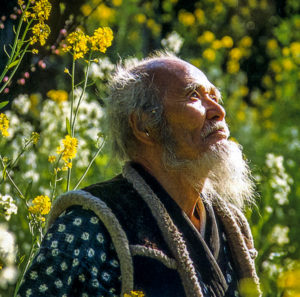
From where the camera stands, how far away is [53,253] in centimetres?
190

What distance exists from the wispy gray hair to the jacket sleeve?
0.47 m

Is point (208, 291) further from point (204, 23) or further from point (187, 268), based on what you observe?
point (204, 23)

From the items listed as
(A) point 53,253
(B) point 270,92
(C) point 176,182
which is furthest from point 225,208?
(B) point 270,92

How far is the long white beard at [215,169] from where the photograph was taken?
2248 mm

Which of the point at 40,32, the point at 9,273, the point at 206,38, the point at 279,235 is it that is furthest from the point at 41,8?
the point at 206,38

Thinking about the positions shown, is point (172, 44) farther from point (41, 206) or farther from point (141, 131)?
point (41, 206)

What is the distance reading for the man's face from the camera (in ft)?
7.47

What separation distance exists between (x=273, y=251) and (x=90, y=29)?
1479 millimetres

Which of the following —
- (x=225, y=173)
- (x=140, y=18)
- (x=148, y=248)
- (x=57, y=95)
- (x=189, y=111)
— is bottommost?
(x=148, y=248)

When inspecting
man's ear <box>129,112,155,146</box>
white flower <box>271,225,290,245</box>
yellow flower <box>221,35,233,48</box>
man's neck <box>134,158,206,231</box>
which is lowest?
man's neck <box>134,158,206,231</box>

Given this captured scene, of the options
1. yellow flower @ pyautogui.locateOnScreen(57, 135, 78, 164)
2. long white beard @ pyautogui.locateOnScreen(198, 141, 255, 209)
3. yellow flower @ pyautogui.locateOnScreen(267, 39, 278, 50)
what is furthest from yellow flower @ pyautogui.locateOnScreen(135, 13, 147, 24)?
yellow flower @ pyautogui.locateOnScreen(57, 135, 78, 164)

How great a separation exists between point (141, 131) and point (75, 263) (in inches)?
24.7

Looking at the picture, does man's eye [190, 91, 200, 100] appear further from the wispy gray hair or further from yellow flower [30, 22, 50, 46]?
yellow flower [30, 22, 50, 46]

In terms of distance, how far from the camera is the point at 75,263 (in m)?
1.90
